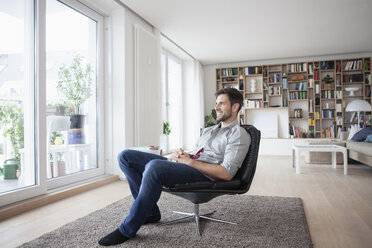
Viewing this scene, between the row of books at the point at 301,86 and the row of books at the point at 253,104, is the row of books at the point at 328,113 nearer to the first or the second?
the row of books at the point at 301,86

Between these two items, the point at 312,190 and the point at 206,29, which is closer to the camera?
the point at 312,190

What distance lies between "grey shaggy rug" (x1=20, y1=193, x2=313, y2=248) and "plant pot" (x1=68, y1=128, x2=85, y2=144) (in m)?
1.30

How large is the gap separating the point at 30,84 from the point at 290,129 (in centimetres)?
650

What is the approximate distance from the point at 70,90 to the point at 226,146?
244 cm

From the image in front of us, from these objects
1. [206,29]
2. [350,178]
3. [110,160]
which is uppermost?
[206,29]

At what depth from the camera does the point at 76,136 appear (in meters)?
3.64

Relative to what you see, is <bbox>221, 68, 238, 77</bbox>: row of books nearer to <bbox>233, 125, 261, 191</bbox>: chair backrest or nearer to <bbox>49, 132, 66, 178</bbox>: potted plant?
<bbox>49, 132, 66, 178</bbox>: potted plant

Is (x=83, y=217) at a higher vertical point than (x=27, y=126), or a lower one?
lower

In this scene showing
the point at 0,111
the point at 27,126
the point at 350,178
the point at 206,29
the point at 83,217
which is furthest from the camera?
the point at 206,29

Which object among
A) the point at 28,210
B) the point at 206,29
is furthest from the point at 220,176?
the point at 206,29

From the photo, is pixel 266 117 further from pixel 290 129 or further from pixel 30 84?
pixel 30 84

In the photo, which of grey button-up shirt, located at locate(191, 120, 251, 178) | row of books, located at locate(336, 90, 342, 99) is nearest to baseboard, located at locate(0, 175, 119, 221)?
grey button-up shirt, located at locate(191, 120, 251, 178)

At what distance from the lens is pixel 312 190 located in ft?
10.9

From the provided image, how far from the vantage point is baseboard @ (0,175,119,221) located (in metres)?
2.42
